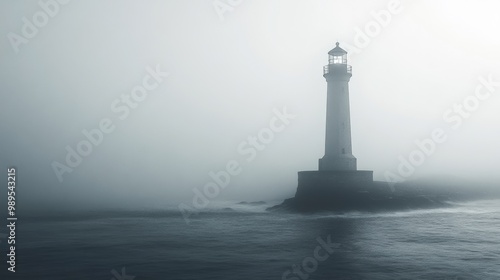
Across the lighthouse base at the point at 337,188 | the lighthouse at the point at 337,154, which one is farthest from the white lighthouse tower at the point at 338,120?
the lighthouse base at the point at 337,188

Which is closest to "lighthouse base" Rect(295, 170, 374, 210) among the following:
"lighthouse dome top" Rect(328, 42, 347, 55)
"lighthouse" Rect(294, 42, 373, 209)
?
"lighthouse" Rect(294, 42, 373, 209)

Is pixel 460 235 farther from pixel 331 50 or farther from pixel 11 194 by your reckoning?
pixel 11 194

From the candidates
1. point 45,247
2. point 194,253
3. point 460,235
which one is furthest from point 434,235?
point 45,247

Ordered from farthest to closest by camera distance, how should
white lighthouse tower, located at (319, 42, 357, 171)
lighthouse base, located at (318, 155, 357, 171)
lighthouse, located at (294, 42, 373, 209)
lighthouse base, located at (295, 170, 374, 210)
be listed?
lighthouse base, located at (295, 170, 374, 210), lighthouse base, located at (318, 155, 357, 171), lighthouse, located at (294, 42, 373, 209), white lighthouse tower, located at (319, 42, 357, 171)

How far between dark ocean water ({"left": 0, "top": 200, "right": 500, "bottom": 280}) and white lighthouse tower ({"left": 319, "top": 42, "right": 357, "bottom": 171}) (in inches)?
280

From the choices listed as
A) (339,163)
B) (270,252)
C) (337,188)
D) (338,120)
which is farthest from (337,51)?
(270,252)

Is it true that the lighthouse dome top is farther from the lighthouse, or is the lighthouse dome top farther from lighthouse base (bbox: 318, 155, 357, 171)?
lighthouse base (bbox: 318, 155, 357, 171)

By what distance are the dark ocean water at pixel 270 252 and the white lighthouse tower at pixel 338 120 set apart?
7102 millimetres

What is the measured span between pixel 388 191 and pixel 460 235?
15801 mm

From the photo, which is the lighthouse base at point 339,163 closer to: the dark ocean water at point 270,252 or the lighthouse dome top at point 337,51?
the dark ocean water at point 270,252

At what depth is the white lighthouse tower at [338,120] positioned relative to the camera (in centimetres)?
4078

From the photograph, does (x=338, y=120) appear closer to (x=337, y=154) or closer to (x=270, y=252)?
(x=337, y=154)

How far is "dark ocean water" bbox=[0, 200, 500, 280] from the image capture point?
18.1 meters

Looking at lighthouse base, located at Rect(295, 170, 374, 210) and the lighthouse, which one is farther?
lighthouse base, located at Rect(295, 170, 374, 210)
